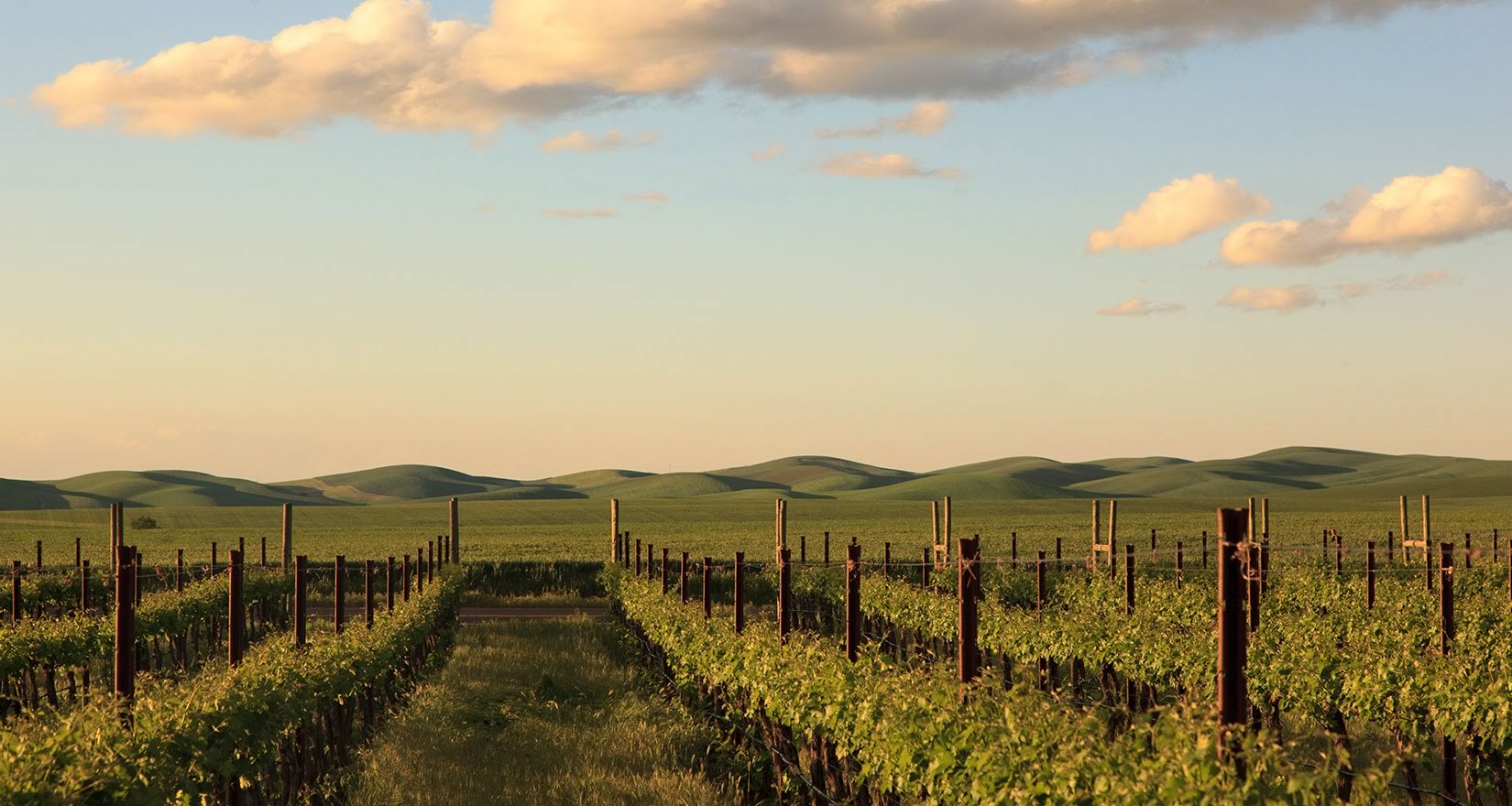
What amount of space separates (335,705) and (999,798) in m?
13.5

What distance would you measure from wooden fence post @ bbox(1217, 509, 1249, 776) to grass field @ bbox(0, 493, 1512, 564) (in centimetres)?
5868

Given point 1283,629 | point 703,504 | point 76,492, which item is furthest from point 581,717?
point 76,492

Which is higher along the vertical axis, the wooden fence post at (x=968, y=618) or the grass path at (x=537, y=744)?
the wooden fence post at (x=968, y=618)

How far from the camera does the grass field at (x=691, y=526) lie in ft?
265

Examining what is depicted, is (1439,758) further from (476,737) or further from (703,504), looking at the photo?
(703,504)

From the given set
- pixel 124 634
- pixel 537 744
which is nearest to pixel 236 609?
pixel 124 634

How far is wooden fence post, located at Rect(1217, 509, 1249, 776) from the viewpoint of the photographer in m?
8.40

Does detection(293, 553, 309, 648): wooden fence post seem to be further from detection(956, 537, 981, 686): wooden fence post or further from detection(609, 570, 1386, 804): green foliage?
detection(956, 537, 981, 686): wooden fence post

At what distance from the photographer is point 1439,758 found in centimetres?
1891

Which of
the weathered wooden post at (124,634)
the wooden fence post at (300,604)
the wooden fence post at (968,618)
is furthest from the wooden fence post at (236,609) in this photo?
the wooden fence post at (968,618)

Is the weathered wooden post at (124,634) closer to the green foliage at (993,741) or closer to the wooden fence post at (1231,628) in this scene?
the green foliage at (993,741)

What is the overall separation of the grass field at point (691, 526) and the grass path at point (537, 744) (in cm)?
4189

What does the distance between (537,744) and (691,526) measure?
88.8m

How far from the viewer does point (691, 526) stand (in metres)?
108
